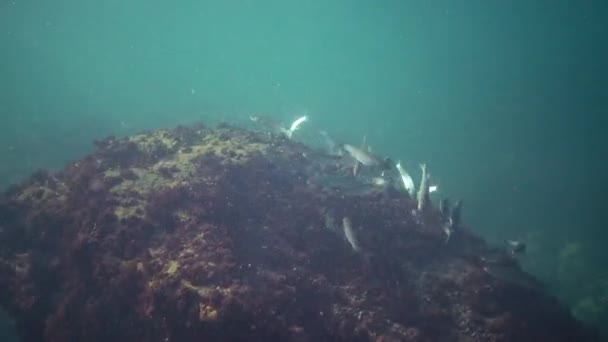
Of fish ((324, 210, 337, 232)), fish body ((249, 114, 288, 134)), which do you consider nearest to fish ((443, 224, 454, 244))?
fish ((324, 210, 337, 232))

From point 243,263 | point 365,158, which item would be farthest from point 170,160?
point 365,158

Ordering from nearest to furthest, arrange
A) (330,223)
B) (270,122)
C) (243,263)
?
1. (243,263)
2. (330,223)
3. (270,122)

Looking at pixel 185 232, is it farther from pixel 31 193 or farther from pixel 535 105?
pixel 535 105

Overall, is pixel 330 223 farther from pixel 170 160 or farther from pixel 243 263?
pixel 170 160

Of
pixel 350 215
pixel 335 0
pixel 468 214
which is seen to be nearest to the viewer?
pixel 350 215

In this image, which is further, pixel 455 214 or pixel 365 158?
pixel 365 158

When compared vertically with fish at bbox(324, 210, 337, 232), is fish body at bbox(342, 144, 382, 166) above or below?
above

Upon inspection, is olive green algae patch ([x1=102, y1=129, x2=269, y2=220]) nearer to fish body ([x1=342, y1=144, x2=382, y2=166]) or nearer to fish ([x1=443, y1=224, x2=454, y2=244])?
fish body ([x1=342, y1=144, x2=382, y2=166])

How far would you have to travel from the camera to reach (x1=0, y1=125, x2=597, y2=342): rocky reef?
20.9ft

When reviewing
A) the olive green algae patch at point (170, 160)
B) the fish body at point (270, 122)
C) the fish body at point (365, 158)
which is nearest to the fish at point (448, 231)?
the fish body at point (365, 158)

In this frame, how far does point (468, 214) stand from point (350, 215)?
65.2ft

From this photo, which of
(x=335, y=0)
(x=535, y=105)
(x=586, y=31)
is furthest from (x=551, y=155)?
(x=586, y=31)

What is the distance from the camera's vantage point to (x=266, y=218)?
8539mm

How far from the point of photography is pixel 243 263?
706 cm
